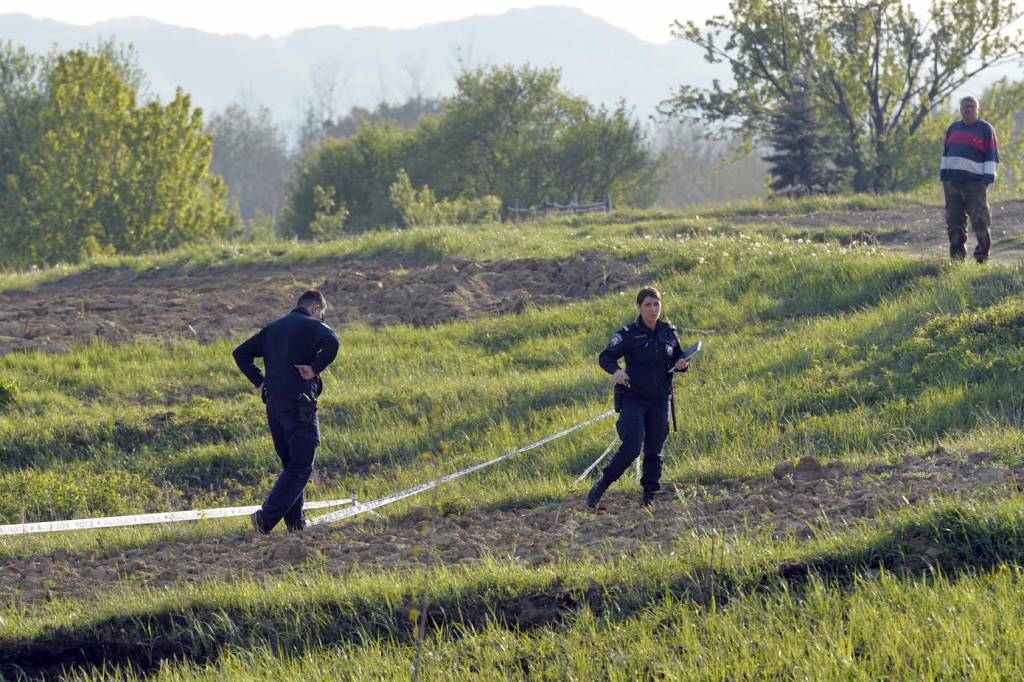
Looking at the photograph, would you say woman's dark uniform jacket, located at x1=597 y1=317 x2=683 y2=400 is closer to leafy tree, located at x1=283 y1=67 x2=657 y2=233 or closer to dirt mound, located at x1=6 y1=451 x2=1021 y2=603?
dirt mound, located at x1=6 y1=451 x2=1021 y2=603

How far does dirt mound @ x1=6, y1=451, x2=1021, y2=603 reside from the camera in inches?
312

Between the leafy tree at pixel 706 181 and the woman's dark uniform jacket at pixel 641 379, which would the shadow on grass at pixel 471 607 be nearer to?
the woman's dark uniform jacket at pixel 641 379

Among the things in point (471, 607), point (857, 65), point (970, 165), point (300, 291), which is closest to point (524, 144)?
point (857, 65)

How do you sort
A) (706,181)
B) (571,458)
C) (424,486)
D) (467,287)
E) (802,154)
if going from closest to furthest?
(424,486), (571,458), (467,287), (802,154), (706,181)

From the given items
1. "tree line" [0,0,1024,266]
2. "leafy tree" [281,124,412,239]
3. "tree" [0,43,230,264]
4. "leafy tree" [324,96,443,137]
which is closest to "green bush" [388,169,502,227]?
"tree line" [0,0,1024,266]

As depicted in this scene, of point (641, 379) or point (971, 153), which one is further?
point (971, 153)

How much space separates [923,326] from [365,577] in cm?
728

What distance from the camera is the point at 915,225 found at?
19.9 meters

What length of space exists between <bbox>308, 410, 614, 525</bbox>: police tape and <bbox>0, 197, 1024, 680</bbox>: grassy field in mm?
137

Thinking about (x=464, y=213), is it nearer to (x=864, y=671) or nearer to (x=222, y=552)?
(x=222, y=552)

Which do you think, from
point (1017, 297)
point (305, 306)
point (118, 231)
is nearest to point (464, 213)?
point (118, 231)

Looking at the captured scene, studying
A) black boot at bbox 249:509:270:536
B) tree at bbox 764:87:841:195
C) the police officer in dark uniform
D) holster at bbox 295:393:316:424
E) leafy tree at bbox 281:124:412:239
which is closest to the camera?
the police officer in dark uniform

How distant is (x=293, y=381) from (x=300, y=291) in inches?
360

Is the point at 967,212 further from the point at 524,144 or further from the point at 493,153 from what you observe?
the point at 493,153
